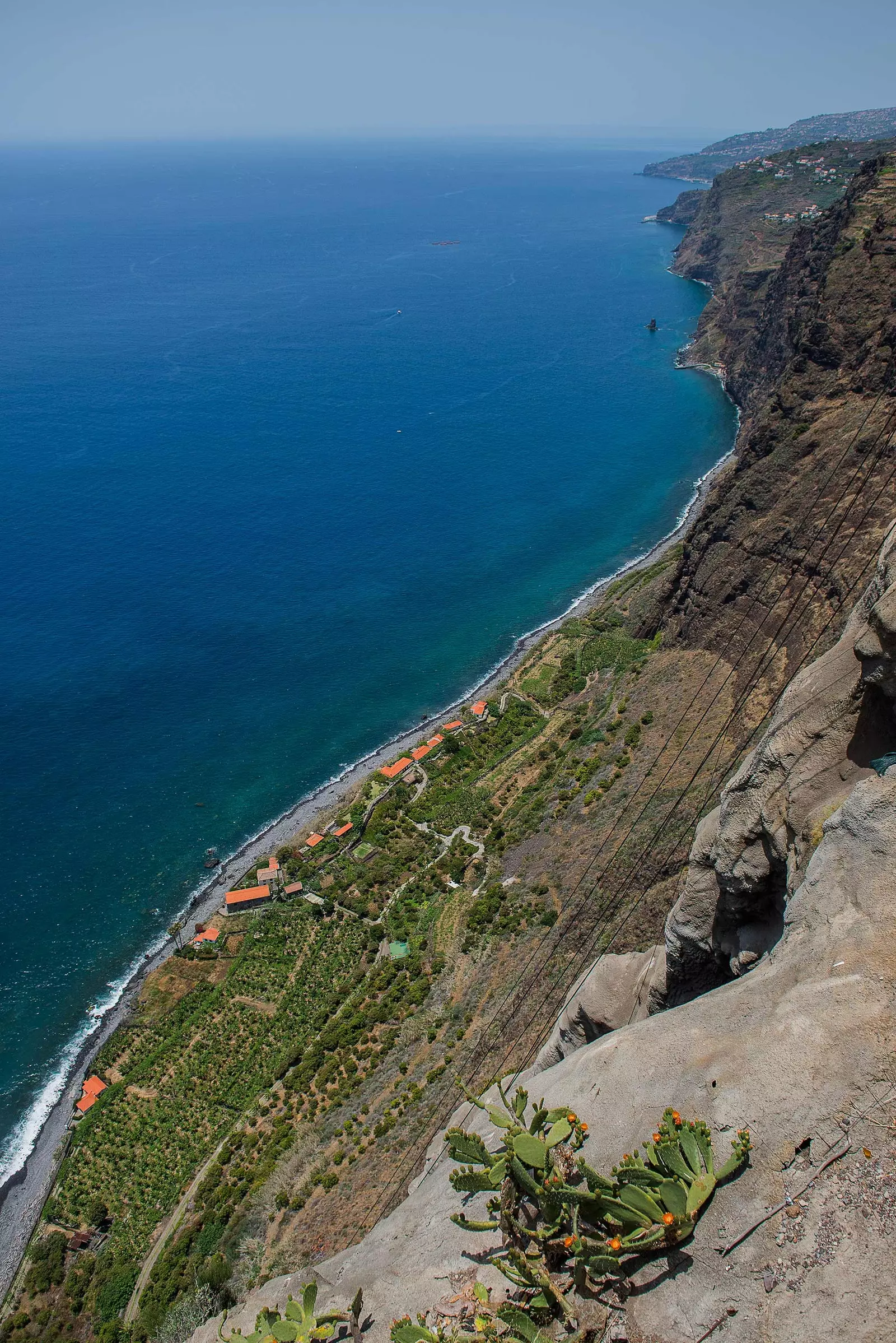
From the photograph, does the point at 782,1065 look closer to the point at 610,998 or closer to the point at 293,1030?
the point at 610,998

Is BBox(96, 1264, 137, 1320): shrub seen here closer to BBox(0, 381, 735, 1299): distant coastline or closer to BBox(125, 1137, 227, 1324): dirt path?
BBox(125, 1137, 227, 1324): dirt path

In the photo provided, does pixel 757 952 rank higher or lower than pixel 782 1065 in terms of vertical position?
lower

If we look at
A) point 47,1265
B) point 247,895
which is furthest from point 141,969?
point 47,1265

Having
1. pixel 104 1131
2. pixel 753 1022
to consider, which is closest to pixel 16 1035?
pixel 104 1131

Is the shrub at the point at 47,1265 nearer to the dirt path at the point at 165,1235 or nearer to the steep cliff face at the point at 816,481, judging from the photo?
the dirt path at the point at 165,1235

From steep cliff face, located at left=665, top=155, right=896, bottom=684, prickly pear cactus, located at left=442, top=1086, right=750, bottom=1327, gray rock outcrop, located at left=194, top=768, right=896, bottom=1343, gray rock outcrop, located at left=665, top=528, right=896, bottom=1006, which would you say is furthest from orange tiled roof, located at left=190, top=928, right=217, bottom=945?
prickly pear cactus, located at left=442, top=1086, right=750, bottom=1327

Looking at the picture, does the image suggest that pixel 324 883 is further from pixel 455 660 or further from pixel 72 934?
pixel 455 660

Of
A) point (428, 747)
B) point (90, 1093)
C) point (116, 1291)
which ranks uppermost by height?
point (428, 747)
